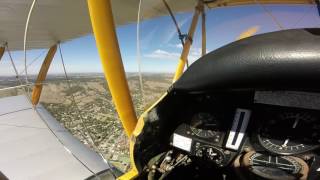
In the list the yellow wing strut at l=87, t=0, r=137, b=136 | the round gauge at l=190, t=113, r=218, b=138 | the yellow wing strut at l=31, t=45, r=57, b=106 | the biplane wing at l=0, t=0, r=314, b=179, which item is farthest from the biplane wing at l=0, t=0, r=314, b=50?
the round gauge at l=190, t=113, r=218, b=138

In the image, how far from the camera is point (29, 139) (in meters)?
4.09

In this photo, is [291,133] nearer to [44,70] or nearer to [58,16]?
[58,16]

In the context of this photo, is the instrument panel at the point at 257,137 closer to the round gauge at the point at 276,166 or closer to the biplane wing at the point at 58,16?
the round gauge at the point at 276,166

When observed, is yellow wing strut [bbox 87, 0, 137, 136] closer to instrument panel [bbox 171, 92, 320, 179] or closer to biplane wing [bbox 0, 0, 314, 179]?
biplane wing [bbox 0, 0, 314, 179]

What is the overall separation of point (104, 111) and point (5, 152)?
283 centimetres

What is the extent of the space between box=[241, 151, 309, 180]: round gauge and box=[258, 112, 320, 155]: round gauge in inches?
1.7

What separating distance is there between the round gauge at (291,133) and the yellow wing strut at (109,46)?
1.44 metres

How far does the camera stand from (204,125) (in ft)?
5.11

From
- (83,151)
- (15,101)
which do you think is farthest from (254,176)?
(15,101)

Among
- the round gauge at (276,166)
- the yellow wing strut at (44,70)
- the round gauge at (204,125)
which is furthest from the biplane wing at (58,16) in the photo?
the round gauge at (276,166)

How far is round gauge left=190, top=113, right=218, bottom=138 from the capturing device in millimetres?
1547

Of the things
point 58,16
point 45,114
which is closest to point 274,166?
point 45,114

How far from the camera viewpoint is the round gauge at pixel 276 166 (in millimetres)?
1295

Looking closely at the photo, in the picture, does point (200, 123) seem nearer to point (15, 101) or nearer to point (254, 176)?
point (254, 176)
